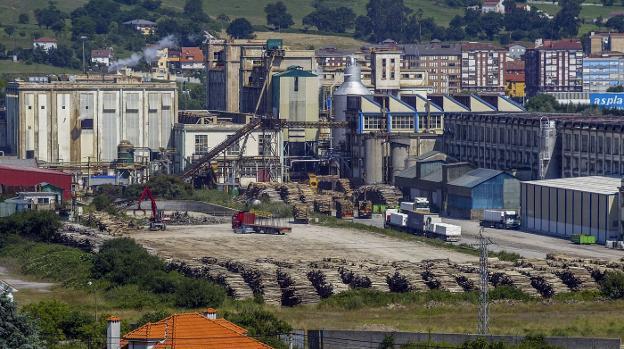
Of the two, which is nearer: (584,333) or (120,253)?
(584,333)

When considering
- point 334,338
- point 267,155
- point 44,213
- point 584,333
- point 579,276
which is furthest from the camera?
point 267,155

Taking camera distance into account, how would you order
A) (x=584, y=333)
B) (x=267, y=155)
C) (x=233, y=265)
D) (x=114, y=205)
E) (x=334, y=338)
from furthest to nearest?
(x=267, y=155) → (x=114, y=205) → (x=233, y=265) → (x=584, y=333) → (x=334, y=338)

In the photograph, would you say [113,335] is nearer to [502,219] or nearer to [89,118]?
[502,219]

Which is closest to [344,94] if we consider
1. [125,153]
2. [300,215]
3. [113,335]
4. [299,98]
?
[299,98]

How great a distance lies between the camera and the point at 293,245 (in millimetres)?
79125

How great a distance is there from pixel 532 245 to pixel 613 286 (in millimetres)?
17028

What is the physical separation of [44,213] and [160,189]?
20640 millimetres

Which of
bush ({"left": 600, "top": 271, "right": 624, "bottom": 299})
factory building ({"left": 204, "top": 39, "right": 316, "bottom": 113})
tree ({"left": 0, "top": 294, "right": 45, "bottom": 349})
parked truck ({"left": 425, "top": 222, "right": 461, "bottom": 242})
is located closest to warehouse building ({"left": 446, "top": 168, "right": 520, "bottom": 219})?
parked truck ({"left": 425, "top": 222, "right": 461, "bottom": 242})

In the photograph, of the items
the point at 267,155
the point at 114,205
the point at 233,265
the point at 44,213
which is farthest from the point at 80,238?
the point at 267,155

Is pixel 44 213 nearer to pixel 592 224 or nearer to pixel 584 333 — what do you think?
pixel 592 224

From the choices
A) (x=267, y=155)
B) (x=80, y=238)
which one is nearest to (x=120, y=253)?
(x=80, y=238)

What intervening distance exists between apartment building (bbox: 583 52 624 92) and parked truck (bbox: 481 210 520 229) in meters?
102

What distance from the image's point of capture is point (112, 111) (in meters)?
117

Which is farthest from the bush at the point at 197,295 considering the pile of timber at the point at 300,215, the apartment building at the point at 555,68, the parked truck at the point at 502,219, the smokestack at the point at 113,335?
the apartment building at the point at 555,68
